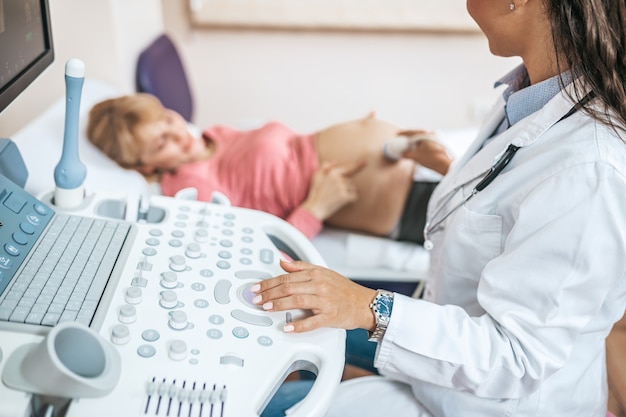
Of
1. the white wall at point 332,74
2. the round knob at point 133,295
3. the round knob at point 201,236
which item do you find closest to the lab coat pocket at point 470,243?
the round knob at point 201,236

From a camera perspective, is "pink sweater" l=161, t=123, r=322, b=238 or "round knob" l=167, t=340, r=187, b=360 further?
"pink sweater" l=161, t=123, r=322, b=238

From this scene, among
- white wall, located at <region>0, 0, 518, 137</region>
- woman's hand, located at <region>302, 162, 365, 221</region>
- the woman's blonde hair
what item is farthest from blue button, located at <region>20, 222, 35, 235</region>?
white wall, located at <region>0, 0, 518, 137</region>

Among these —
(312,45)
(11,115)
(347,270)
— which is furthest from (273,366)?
(312,45)

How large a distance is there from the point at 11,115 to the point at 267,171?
2.30ft

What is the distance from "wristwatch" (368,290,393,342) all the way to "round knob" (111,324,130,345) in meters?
0.35

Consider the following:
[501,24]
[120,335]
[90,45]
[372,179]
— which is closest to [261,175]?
[372,179]

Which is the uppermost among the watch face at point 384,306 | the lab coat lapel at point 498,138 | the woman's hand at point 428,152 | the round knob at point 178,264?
the lab coat lapel at point 498,138

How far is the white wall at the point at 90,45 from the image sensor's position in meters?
1.48

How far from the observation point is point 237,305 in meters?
0.86

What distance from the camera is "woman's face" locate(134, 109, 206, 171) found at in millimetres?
1734

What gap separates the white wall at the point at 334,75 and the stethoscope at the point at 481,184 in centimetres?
178

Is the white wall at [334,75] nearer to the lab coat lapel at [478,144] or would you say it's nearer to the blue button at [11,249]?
the lab coat lapel at [478,144]

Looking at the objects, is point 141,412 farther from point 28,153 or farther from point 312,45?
point 312,45

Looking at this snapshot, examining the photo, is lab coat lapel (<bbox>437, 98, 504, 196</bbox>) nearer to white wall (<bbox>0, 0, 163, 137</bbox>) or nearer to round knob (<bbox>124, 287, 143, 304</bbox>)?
round knob (<bbox>124, 287, 143, 304</bbox>)
